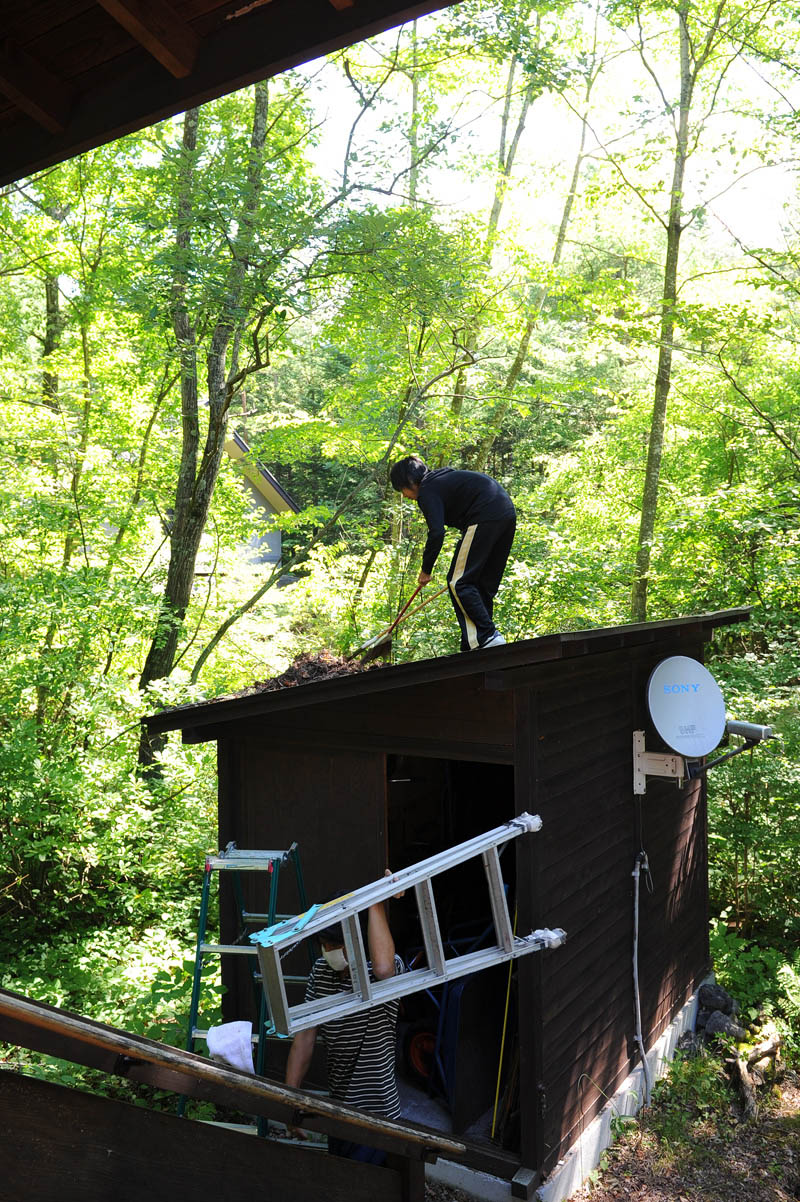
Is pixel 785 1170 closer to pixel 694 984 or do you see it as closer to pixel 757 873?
pixel 694 984

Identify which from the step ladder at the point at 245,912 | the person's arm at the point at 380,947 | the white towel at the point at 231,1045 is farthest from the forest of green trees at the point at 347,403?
the person's arm at the point at 380,947

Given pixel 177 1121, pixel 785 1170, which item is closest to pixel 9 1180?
pixel 177 1121

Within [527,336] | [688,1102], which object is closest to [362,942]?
[688,1102]

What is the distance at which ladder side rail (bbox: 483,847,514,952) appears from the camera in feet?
12.7

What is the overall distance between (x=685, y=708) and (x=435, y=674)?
227 cm

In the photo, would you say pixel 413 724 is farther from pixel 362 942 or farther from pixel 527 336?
pixel 527 336

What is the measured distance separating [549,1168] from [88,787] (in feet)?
21.3

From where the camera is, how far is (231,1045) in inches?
145

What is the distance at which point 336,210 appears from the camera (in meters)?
9.95

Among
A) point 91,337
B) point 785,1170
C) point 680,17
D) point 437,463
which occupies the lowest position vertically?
point 785,1170

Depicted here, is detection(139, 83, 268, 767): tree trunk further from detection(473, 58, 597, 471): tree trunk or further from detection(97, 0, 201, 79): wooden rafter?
detection(97, 0, 201, 79): wooden rafter

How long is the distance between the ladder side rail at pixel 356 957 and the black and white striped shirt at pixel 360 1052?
0.71 metres

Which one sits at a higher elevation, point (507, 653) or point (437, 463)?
point (437, 463)

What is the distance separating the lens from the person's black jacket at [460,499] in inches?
245
